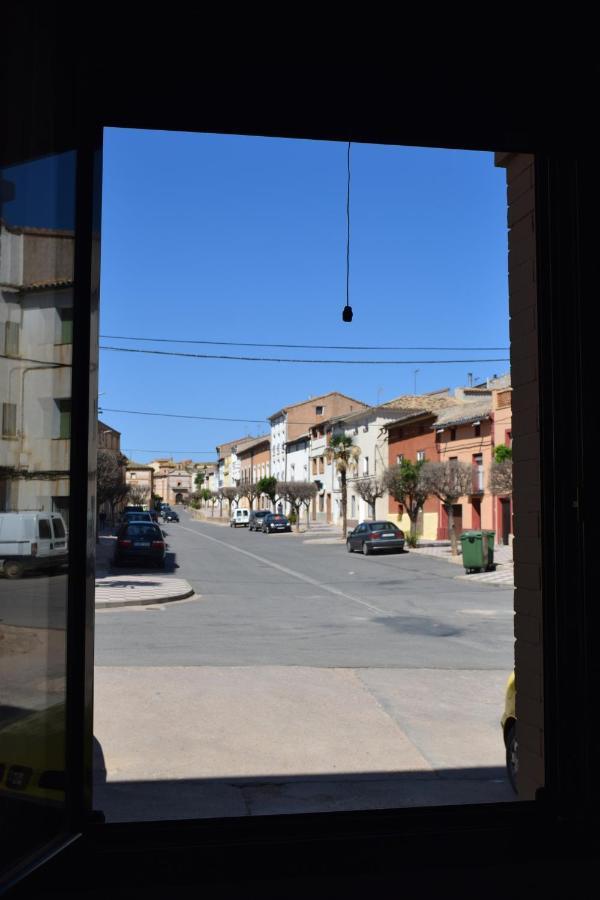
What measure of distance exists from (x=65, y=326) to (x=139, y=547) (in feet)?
75.6

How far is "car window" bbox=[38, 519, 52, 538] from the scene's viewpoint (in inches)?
80.0

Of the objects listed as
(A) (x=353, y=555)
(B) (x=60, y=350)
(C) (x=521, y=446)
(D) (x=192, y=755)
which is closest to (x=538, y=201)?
(C) (x=521, y=446)

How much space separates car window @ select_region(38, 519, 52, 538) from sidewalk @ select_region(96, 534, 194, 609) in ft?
43.0

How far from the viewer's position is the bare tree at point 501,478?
28047mm

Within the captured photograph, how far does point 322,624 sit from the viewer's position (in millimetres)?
13242

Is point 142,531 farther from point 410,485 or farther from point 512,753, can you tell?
point 512,753

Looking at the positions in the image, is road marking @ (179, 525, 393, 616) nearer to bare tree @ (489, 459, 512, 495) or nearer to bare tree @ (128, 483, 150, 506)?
bare tree @ (489, 459, 512, 495)

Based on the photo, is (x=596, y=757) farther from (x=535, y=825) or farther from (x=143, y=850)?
(x=143, y=850)

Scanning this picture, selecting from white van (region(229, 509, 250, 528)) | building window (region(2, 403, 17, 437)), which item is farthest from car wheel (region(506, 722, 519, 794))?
white van (region(229, 509, 250, 528))

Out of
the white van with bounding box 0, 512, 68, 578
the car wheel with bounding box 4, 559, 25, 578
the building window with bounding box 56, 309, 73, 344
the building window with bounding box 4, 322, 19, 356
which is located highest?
the building window with bounding box 56, 309, 73, 344

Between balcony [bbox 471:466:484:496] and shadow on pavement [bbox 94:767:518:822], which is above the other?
balcony [bbox 471:466:484:496]

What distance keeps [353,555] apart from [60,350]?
30.5 m

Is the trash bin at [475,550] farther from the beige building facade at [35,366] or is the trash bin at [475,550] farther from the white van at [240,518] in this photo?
the white van at [240,518]

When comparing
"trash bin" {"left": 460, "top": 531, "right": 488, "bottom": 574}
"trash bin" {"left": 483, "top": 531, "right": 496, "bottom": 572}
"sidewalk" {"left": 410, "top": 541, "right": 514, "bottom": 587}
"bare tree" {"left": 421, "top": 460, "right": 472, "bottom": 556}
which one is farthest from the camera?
"bare tree" {"left": 421, "top": 460, "right": 472, "bottom": 556}
